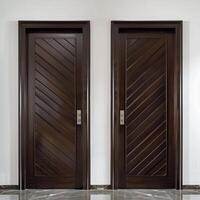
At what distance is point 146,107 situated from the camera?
416cm

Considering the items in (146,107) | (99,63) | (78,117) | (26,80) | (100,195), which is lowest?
(100,195)

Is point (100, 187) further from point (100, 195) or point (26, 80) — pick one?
point (26, 80)

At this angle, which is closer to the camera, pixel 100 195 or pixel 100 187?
pixel 100 195

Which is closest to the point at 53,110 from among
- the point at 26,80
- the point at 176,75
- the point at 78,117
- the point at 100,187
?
the point at 78,117

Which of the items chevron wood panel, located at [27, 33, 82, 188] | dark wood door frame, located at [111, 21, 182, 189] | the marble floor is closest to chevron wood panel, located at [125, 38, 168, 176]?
dark wood door frame, located at [111, 21, 182, 189]

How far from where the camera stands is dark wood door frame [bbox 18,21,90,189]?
4.03 meters

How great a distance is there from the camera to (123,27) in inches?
159

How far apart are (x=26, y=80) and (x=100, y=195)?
1738 millimetres

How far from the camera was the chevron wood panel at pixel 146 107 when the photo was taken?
4.14 m

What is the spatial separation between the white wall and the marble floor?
0.16 meters

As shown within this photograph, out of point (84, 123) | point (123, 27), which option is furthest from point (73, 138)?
point (123, 27)

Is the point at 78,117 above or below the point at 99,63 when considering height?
below

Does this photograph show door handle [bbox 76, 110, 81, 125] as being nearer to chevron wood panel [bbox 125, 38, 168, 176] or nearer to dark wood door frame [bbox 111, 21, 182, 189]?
dark wood door frame [bbox 111, 21, 182, 189]

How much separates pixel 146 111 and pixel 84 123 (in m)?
0.83
